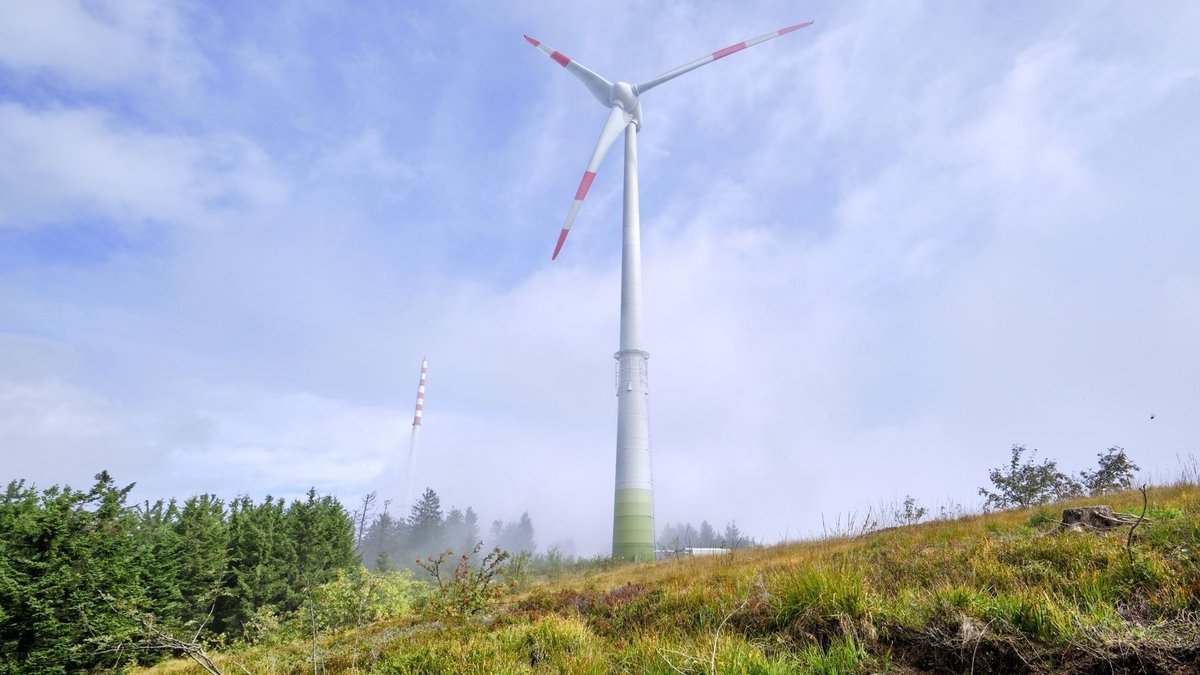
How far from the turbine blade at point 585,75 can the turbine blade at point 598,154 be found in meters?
3.36

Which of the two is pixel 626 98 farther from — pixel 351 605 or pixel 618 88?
pixel 351 605

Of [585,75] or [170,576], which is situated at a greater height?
[585,75]

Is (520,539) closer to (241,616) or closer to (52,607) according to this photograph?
(241,616)

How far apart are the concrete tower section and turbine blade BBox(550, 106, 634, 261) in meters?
4.30

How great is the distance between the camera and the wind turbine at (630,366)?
36625mm

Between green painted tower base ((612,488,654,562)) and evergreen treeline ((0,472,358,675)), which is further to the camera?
green painted tower base ((612,488,654,562))

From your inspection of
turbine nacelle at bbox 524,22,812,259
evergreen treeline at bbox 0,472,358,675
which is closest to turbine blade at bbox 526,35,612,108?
turbine nacelle at bbox 524,22,812,259

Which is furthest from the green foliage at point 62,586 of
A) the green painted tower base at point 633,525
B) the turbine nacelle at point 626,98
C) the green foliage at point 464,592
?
the turbine nacelle at point 626,98

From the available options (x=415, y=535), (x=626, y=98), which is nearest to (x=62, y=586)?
(x=626, y=98)

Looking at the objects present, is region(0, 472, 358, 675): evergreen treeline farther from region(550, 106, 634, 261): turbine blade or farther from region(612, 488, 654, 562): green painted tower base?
region(550, 106, 634, 261): turbine blade

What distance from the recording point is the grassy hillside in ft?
17.1

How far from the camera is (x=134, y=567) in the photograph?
27.4 m

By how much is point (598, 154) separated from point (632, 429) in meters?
19.4

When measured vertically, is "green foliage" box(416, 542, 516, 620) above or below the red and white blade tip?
below
